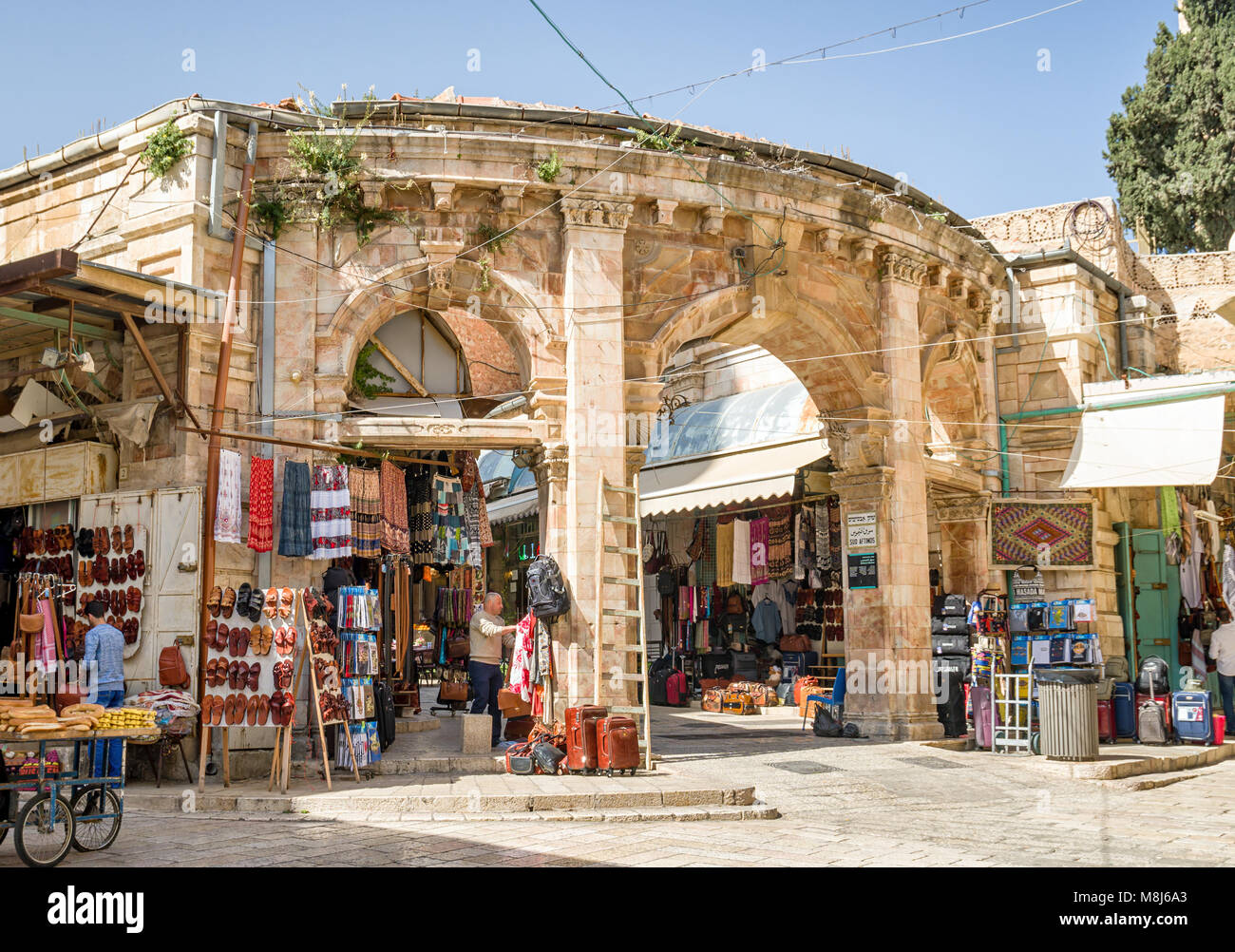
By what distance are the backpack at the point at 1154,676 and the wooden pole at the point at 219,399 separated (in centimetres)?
1210

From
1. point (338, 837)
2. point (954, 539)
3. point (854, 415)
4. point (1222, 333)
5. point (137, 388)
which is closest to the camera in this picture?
point (338, 837)

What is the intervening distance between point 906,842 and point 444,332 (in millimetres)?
8848

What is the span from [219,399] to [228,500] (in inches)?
41.6

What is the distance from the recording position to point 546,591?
1213 cm

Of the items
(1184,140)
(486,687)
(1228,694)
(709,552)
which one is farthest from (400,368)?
(1184,140)

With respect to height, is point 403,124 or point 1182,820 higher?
point 403,124

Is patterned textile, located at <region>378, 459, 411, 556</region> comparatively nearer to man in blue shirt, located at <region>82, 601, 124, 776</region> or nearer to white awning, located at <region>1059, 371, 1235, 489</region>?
man in blue shirt, located at <region>82, 601, 124, 776</region>

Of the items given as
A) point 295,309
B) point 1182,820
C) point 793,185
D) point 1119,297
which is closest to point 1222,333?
point 1119,297

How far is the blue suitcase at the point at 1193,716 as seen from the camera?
595 inches

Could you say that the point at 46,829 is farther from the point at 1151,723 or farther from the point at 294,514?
the point at 1151,723

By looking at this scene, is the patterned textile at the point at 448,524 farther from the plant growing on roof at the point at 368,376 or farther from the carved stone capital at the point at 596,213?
the carved stone capital at the point at 596,213
